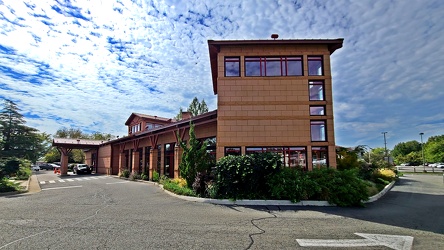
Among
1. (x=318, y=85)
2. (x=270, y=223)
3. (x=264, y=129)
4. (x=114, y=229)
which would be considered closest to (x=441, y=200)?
(x=318, y=85)

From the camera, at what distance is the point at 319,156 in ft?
48.2

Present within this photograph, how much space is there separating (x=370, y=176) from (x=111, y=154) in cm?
3011

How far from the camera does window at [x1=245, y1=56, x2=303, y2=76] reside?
50.2ft

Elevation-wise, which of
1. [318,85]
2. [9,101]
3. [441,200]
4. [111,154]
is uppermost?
[9,101]

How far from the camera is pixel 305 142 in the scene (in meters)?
14.6

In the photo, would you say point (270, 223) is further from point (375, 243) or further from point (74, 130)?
point (74, 130)

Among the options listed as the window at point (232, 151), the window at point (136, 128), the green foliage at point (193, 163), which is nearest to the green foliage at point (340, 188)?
the window at point (232, 151)

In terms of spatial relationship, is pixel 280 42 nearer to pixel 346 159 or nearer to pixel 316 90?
pixel 316 90

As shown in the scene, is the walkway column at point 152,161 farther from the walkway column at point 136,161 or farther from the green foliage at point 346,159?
the green foliage at point 346,159

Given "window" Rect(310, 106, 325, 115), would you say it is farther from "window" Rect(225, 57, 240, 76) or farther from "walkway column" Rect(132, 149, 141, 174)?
"walkway column" Rect(132, 149, 141, 174)

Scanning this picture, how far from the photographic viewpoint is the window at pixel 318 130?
1481 centimetres

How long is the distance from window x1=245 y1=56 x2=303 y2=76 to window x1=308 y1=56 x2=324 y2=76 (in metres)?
0.59

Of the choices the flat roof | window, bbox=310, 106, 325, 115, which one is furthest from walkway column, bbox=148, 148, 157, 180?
window, bbox=310, 106, 325, 115

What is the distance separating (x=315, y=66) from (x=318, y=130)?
3969mm
